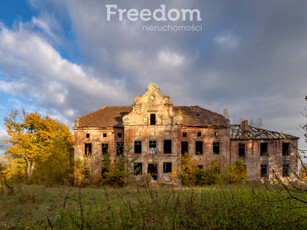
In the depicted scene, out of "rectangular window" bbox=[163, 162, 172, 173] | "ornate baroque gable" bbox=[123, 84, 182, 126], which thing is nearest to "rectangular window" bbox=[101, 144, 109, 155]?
"ornate baroque gable" bbox=[123, 84, 182, 126]

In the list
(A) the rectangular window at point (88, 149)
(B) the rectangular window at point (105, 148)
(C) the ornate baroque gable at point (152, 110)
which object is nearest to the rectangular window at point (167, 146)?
(C) the ornate baroque gable at point (152, 110)

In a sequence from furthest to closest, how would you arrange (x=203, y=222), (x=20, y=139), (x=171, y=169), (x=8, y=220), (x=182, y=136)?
(x=20, y=139) < (x=182, y=136) < (x=171, y=169) < (x=8, y=220) < (x=203, y=222)

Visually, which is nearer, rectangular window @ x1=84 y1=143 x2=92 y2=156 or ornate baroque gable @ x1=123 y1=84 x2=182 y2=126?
ornate baroque gable @ x1=123 y1=84 x2=182 y2=126

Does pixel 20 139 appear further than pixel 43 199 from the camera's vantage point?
Yes

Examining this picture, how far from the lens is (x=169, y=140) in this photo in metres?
21.9

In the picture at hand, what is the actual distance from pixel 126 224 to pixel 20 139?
28746 millimetres

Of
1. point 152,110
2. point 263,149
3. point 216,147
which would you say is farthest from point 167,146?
point 263,149

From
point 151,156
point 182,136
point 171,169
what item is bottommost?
point 171,169

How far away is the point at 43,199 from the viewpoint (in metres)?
11.0

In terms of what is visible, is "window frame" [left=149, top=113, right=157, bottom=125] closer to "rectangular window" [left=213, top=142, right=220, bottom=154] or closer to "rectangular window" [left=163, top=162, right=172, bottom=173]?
"rectangular window" [left=163, top=162, right=172, bottom=173]

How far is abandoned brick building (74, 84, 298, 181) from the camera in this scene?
838 inches

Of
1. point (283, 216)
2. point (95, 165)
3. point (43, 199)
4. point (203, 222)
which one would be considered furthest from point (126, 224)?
point (95, 165)

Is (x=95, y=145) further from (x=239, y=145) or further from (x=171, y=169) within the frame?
(x=239, y=145)

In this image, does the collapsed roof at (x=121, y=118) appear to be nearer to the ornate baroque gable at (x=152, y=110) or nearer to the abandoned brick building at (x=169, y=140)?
the abandoned brick building at (x=169, y=140)
